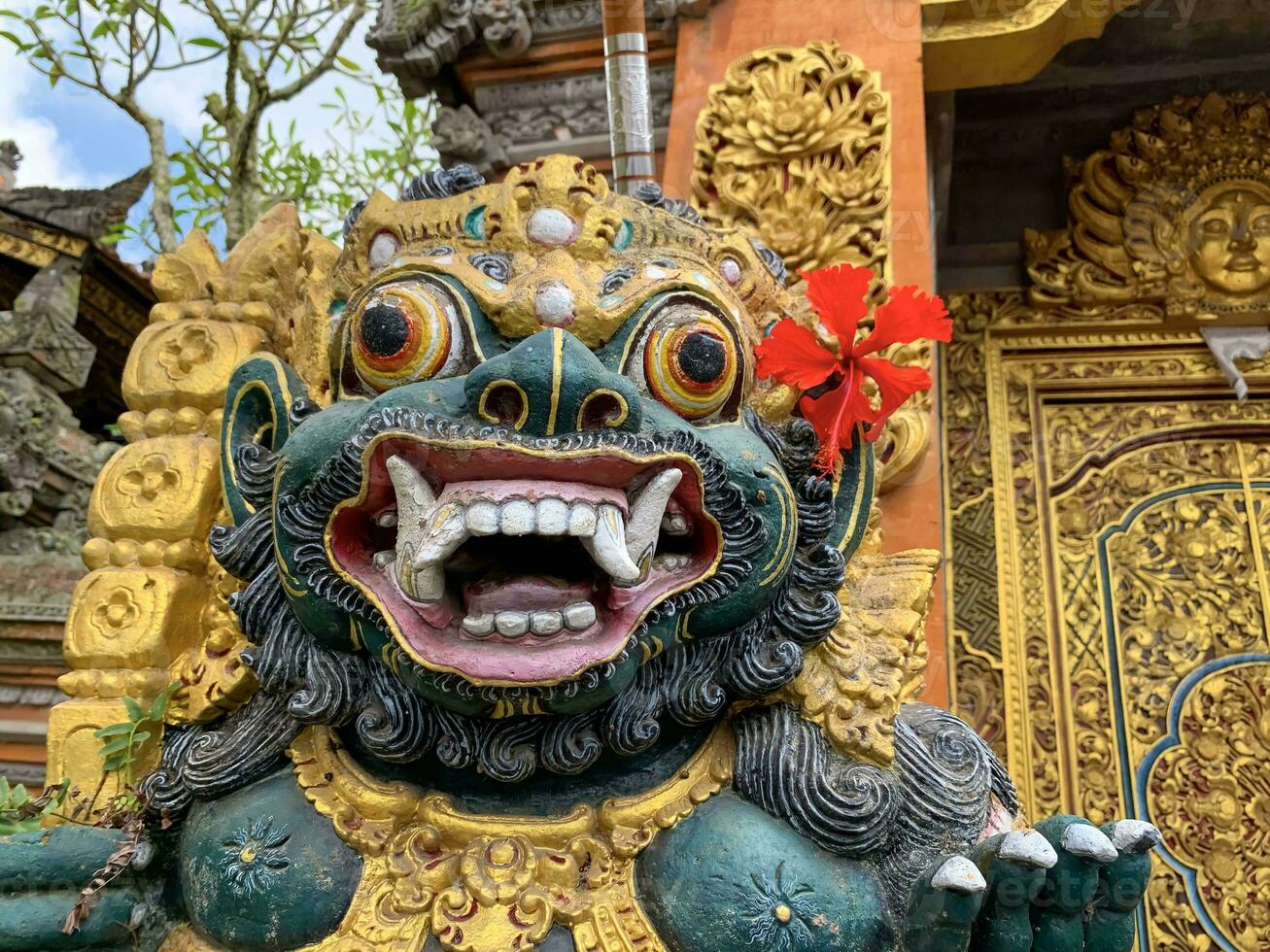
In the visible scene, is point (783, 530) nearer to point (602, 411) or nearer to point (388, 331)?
point (602, 411)

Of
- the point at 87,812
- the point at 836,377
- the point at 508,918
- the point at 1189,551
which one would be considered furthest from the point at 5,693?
the point at 1189,551

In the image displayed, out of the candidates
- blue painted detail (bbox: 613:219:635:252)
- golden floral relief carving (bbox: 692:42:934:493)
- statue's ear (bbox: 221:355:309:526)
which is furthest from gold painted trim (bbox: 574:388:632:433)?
golden floral relief carving (bbox: 692:42:934:493)

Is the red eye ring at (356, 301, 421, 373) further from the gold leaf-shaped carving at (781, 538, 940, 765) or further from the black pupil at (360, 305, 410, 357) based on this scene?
the gold leaf-shaped carving at (781, 538, 940, 765)

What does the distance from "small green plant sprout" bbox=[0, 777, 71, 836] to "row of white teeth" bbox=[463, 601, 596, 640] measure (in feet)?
4.01

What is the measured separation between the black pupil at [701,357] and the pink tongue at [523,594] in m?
0.39

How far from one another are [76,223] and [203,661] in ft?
21.0

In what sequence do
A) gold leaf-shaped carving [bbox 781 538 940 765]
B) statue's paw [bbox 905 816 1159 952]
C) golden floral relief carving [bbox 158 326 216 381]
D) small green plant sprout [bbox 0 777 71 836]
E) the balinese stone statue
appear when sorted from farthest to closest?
golden floral relief carving [bbox 158 326 216 381] → small green plant sprout [bbox 0 777 71 836] → gold leaf-shaped carving [bbox 781 538 940 765] → the balinese stone statue → statue's paw [bbox 905 816 1159 952]

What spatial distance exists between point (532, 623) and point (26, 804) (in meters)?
1.38

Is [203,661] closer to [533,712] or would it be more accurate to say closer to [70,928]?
[70,928]

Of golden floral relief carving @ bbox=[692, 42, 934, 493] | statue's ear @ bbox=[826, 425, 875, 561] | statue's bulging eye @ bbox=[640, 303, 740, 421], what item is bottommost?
statue's ear @ bbox=[826, 425, 875, 561]

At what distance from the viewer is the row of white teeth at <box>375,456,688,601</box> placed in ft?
4.37

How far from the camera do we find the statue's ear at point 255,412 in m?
1.82

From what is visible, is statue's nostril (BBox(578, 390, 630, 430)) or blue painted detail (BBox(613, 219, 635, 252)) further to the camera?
blue painted detail (BBox(613, 219, 635, 252))

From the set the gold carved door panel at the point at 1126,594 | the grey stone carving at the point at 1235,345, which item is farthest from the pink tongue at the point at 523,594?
the grey stone carving at the point at 1235,345
